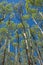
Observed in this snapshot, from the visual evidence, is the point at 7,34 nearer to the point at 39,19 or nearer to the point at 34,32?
the point at 34,32

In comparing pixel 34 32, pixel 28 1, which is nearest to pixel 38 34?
pixel 34 32

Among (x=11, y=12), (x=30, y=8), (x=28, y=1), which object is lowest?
(x=11, y=12)

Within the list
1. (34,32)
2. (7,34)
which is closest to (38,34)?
(34,32)

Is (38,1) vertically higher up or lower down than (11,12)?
higher up

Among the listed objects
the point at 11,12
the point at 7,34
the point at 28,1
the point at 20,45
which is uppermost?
the point at 28,1

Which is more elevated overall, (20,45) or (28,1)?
(28,1)

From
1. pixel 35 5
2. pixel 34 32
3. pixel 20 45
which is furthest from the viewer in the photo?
pixel 20 45

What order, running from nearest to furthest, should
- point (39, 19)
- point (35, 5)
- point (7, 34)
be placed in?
1. point (35, 5)
2. point (39, 19)
3. point (7, 34)

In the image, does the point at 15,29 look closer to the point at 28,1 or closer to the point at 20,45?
the point at 20,45

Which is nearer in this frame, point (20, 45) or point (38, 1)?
point (38, 1)
